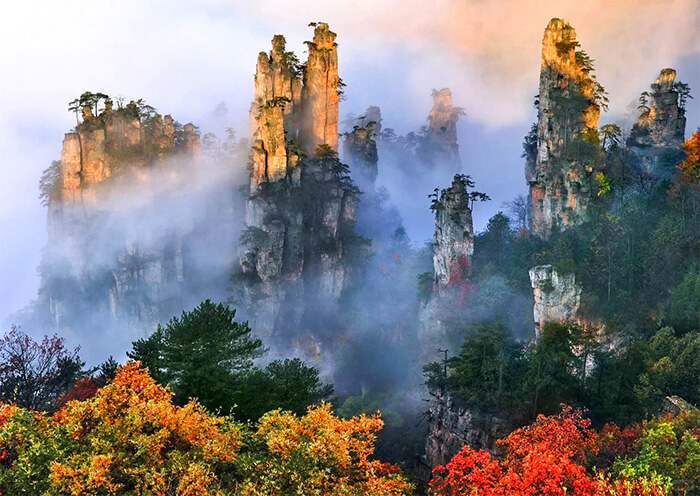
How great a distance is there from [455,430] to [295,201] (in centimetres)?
3573

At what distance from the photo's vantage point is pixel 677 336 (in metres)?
38.6

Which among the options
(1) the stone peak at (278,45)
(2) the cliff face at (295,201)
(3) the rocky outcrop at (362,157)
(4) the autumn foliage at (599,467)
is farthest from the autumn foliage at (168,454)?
(3) the rocky outcrop at (362,157)

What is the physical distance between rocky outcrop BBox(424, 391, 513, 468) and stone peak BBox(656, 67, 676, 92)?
40.2 m

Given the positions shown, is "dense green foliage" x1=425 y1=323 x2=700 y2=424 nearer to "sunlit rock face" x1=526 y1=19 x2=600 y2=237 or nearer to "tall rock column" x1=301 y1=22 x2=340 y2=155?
"sunlit rock face" x1=526 y1=19 x2=600 y2=237

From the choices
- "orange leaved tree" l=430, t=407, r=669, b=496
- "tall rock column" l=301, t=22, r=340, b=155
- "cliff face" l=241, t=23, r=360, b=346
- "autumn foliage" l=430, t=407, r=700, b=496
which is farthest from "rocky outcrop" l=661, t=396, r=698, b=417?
"tall rock column" l=301, t=22, r=340, b=155

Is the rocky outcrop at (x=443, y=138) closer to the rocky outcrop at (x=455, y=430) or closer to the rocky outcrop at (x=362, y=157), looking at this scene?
the rocky outcrop at (x=362, y=157)

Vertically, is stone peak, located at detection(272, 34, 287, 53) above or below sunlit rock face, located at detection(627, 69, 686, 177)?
above

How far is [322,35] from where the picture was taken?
7331 cm

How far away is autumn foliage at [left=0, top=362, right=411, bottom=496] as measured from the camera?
1723 cm

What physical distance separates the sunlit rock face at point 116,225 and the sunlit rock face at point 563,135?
48.2 metres

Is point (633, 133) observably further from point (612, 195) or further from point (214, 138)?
point (214, 138)

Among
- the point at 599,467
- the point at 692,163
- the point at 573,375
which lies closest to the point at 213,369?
the point at 599,467

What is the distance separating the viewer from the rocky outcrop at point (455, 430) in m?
37.7

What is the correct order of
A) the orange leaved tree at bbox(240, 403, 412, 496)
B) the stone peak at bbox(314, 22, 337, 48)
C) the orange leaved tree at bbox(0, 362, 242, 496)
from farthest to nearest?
the stone peak at bbox(314, 22, 337, 48) < the orange leaved tree at bbox(240, 403, 412, 496) < the orange leaved tree at bbox(0, 362, 242, 496)
